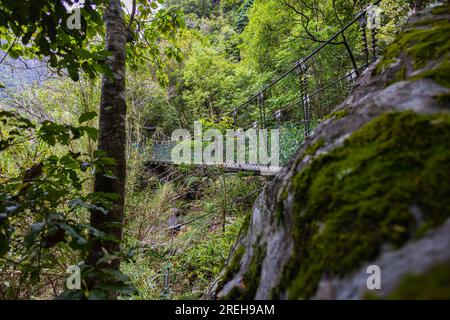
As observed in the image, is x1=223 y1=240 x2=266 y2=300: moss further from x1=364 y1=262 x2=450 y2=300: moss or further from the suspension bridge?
the suspension bridge

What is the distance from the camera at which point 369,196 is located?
52 centimetres

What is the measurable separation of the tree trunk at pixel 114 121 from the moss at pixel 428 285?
55.9 inches

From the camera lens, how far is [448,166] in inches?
17.7

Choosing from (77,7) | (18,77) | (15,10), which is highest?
(18,77)

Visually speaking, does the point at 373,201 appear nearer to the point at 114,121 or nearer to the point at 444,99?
the point at 444,99

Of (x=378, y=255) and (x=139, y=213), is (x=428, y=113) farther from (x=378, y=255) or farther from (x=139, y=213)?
(x=139, y=213)

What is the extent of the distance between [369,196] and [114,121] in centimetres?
154

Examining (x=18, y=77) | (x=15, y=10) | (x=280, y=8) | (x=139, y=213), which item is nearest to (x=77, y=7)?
(x=15, y=10)

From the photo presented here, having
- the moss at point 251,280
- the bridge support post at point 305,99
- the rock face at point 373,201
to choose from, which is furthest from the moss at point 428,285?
the bridge support post at point 305,99

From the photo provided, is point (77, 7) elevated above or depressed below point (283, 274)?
above

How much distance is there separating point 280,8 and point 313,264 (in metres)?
10.5

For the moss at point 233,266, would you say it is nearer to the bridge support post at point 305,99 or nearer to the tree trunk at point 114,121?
the tree trunk at point 114,121

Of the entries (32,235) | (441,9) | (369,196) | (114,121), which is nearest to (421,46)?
(441,9)

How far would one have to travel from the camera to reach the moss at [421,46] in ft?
2.66
